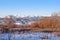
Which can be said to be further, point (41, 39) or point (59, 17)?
point (59, 17)

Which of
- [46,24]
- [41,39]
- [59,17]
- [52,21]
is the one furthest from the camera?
[46,24]

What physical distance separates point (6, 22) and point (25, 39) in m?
5.60

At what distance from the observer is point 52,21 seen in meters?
13.1

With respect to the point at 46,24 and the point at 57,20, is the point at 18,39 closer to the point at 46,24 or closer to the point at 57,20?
the point at 57,20

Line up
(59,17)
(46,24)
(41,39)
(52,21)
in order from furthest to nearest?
1. (46,24)
2. (52,21)
3. (59,17)
4. (41,39)

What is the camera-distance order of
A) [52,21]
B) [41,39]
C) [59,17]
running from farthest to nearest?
[52,21] < [59,17] < [41,39]

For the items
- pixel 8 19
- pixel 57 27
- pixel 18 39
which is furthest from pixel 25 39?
pixel 8 19

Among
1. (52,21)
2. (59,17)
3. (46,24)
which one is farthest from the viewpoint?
(46,24)

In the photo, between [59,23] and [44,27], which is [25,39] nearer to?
[59,23]

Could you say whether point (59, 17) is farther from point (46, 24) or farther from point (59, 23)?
point (46, 24)

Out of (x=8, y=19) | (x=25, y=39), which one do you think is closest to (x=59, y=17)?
(x=8, y=19)

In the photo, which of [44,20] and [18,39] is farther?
[44,20]

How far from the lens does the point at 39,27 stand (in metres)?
14.2

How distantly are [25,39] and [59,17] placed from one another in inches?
171
